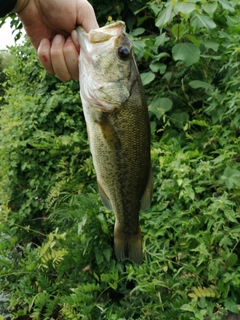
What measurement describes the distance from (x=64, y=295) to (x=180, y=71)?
2.06m

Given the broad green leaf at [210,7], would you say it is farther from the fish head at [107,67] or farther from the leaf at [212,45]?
the fish head at [107,67]

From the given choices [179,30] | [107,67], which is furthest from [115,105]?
[179,30]

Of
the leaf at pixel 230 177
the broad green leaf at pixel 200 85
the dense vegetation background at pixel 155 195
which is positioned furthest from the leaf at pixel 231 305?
the broad green leaf at pixel 200 85

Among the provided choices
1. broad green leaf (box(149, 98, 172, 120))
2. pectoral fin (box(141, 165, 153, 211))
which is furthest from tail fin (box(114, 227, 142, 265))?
broad green leaf (box(149, 98, 172, 120))

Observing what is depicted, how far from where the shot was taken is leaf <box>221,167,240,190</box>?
9.30 ft

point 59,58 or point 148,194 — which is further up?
point 59,58

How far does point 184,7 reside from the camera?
338 cm

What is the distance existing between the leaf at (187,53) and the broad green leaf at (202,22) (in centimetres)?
18

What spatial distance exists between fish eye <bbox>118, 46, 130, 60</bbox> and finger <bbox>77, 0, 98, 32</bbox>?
0.19 meters

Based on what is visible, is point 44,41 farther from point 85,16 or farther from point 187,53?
point 187,53

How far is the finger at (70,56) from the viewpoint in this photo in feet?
6.10

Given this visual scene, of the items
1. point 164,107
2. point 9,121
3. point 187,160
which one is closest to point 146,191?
point 187,160

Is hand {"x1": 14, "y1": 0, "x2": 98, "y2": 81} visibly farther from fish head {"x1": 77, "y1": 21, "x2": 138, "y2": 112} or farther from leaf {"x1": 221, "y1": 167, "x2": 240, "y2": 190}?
leaf {"x1": 221, "y1": 167, "x2": 240, "y2": 190}

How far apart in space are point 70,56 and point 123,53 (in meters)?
0.20
